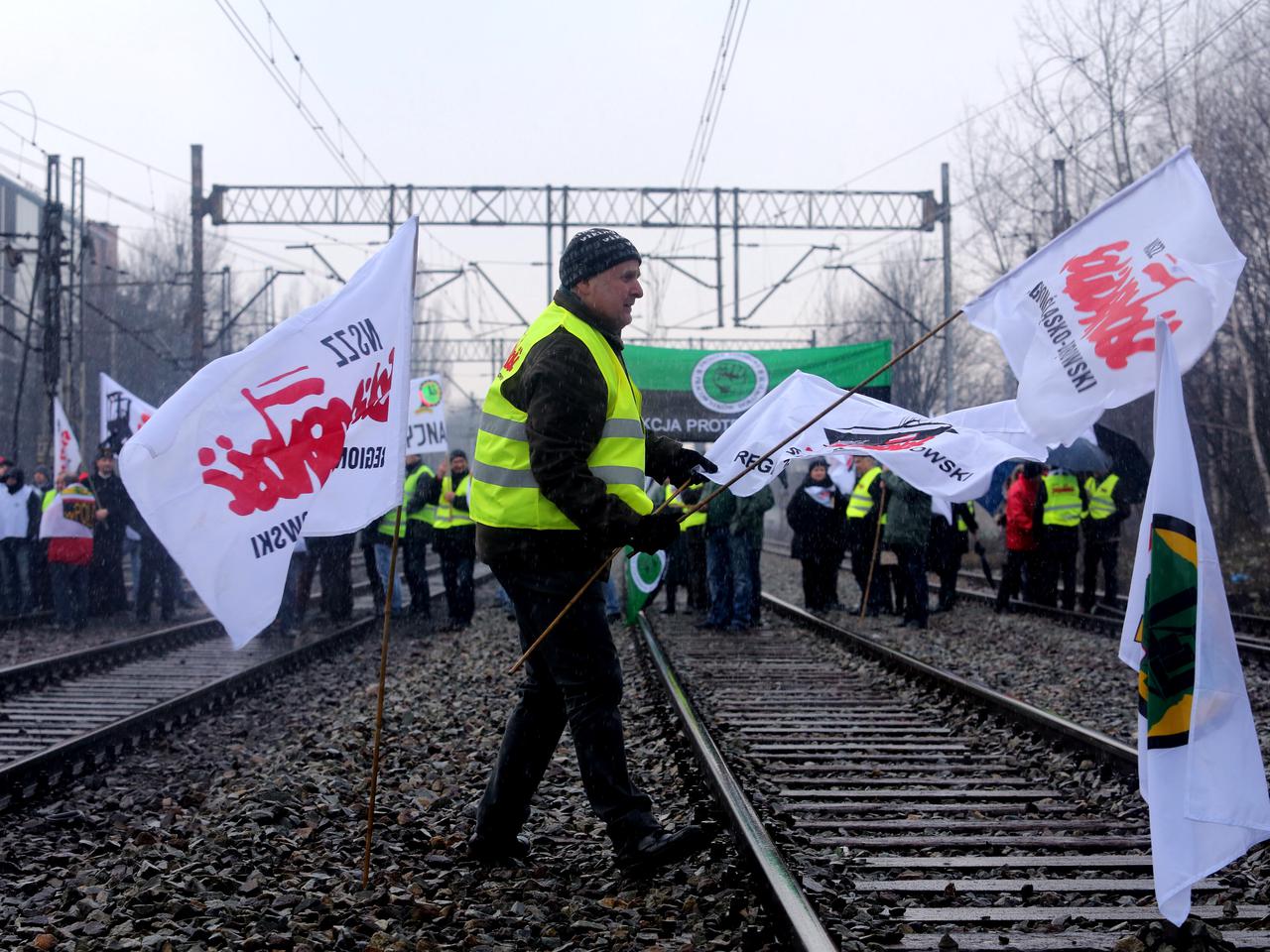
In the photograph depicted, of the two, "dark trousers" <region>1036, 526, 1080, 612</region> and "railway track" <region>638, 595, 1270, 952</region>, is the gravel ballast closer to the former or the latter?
"railway track" <region>638, 595, 1270, 952</region>

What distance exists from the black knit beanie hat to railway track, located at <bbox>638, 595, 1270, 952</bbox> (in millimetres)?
2112

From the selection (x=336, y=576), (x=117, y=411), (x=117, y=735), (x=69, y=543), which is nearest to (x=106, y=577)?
(x=69, y=543)

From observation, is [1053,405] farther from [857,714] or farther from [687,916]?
[857,714]

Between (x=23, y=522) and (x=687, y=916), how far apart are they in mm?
14326

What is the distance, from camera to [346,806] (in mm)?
5898

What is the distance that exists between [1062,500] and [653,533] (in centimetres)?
1135

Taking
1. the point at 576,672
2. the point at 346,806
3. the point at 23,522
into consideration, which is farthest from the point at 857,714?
the point at 23,522

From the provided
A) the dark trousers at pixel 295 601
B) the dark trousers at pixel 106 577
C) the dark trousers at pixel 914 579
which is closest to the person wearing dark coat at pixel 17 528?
the dark trousers at pixel 106 577

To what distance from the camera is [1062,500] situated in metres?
14.4

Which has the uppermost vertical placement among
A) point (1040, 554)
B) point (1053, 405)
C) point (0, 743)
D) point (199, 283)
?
point (199, 283)

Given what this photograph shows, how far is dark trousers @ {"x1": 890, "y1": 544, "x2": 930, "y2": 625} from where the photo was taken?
13492 millimetres

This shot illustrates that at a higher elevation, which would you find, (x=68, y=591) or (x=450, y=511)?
→ (x=450, y=511)

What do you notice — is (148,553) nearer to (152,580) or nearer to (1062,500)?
(152,580)

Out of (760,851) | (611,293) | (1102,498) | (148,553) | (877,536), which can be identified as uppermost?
(611,293)
